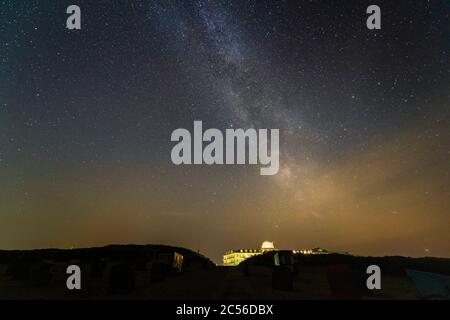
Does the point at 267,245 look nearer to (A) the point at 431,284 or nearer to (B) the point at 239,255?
(B) the point at 239,255

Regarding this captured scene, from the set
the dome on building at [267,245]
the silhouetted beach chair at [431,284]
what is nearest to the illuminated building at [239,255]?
the dome on building at [267,245]

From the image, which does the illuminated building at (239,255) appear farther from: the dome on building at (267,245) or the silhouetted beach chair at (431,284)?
the silhouetted beach chair at (431,284)

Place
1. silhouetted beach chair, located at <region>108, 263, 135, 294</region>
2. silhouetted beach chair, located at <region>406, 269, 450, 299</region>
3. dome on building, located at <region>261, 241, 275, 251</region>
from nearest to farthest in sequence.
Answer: silhouetted beach chair, located at <region>406, 269, 450, 299</region> < silhouetted beach chair, located at <region>108, 263, 135, 294</region> < dome on building, located at <region>261, 241, 275, 251</region>

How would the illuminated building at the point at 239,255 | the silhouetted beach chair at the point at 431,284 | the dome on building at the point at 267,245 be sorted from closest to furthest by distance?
1. the silhouetted beach chair at the point at 431,284
2. the dome on building at the point at 267,245
3. the illuminated building at the point at 239,255

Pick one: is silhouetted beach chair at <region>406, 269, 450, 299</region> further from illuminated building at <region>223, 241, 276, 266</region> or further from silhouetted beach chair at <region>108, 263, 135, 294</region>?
illuminated building at <region>223, 241, 276, 266</region>

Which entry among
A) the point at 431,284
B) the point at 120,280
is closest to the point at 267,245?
the point at 431,284

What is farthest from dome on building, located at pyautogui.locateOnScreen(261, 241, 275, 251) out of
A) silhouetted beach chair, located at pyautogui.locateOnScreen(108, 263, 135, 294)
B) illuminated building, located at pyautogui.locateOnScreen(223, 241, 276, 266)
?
silhouetted beach chair, located at pyautogui.locateOnScreen(108, 263, 135, 294)

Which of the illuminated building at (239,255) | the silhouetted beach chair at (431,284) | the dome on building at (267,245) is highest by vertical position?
the silhouetted beach chair at (431,284)

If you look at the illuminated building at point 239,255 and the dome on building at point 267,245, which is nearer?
the dome on building at point 267,245

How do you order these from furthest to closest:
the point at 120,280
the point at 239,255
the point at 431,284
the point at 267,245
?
the point at 239,255
the point at 267,245
the point at 431,284
the point at 120,280

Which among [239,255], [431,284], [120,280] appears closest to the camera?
[120,280]

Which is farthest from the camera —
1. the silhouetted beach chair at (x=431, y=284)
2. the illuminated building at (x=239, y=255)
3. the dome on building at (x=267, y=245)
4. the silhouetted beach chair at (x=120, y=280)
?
the illuminated building at (x=239, y=255)
